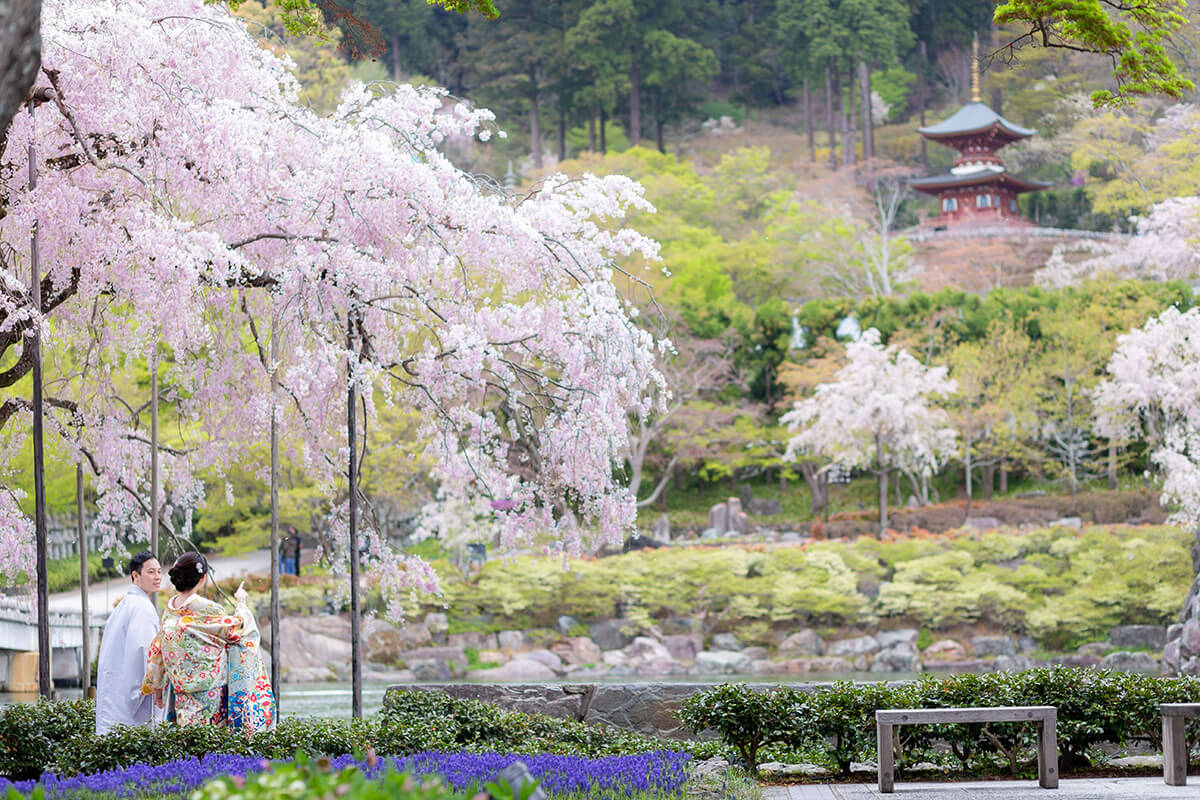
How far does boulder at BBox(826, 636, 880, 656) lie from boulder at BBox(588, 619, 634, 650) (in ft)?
12.3

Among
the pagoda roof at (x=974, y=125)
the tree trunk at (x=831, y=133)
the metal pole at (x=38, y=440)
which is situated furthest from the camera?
the tree trunk at (x=831, y=133)

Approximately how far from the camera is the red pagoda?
42156 mm

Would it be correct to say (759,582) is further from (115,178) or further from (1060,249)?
(1060,249)

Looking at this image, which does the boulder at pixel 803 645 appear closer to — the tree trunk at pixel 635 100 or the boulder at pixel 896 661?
the boulder at pixel 896 661

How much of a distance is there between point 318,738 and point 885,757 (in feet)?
9.81

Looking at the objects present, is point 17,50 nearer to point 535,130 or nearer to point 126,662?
point 126,662

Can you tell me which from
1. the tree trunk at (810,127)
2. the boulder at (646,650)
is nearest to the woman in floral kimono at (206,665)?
the boulder at (646,650)

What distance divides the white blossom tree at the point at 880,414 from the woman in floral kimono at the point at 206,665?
22324mm

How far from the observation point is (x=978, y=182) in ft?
139

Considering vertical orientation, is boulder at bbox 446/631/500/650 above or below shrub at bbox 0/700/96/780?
below

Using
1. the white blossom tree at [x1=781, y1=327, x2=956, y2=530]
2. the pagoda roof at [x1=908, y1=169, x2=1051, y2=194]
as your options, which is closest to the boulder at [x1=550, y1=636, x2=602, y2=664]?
the white blossom tree at [x1=781, y1=327, x2=956, y2=530]

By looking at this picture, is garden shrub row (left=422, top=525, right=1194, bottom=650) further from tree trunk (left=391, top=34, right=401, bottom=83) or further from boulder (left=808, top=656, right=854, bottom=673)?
tree trunk (left=391, top=34, right=401, bottom=83)

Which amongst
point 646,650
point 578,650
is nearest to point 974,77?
point 646,650

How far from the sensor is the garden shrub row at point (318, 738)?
5980 mm
